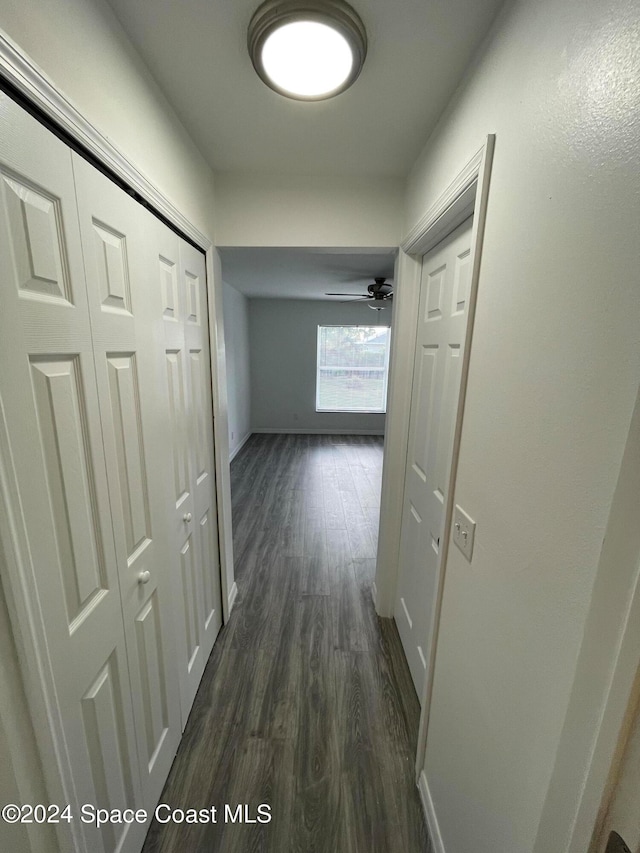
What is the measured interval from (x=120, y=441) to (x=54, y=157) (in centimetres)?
65

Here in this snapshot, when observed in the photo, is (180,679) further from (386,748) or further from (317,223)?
(317,223)

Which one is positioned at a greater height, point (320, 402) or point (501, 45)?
point (501, 45)

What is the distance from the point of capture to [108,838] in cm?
89

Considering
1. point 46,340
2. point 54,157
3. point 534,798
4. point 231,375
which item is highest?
point 54,157

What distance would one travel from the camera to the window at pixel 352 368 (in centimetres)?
598

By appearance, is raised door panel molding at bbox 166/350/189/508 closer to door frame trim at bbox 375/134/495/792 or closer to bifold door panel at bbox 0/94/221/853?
bifold door panel at bbox 0/94/221/853

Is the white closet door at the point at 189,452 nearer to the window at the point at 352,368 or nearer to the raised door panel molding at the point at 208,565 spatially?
the raised door panel molding at the point at 208,565

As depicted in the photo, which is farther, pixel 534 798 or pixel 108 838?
pixel 108 838

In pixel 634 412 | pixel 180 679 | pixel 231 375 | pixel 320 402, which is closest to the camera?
pixel 634 412

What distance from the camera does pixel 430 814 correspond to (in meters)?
1.13

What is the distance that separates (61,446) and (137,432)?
0.31 m

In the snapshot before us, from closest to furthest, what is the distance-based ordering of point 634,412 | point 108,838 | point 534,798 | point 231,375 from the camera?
point 634,412 < point 534,798 < point 108,838 < point 231,375

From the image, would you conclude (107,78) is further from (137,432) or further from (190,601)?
(190,601)

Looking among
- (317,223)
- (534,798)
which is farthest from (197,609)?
(317,223)
